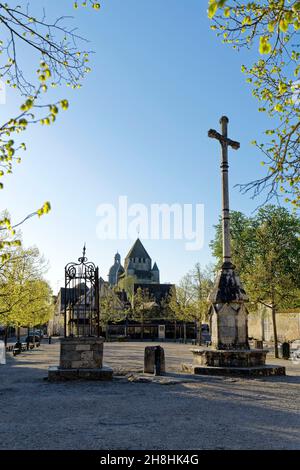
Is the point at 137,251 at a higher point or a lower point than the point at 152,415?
higher

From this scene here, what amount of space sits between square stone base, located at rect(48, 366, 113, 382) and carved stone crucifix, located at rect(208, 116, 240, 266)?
556cm

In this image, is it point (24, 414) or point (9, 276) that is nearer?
point (24, 414)

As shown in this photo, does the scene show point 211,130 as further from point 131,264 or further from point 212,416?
point 131,264

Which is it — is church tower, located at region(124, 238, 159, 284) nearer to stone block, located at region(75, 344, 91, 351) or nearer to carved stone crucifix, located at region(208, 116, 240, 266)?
carved stone crucifix, located at region(208, 116, 240, 266)

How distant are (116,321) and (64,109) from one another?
44.0 metres

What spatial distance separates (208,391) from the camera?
391 inches

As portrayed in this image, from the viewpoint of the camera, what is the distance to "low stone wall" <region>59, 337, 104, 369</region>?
1256 cm

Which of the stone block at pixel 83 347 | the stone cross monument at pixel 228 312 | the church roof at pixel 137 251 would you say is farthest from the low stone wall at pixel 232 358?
the church roof at pixel 137 251

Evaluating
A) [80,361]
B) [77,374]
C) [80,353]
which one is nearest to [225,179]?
[80,353]

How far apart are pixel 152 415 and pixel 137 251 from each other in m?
99.2

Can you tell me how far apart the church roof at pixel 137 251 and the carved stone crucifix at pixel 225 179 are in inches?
3559

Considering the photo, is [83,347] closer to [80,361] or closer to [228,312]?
[80,361]

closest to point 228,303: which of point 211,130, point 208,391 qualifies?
point 208,391

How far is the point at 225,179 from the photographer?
49.4ft
